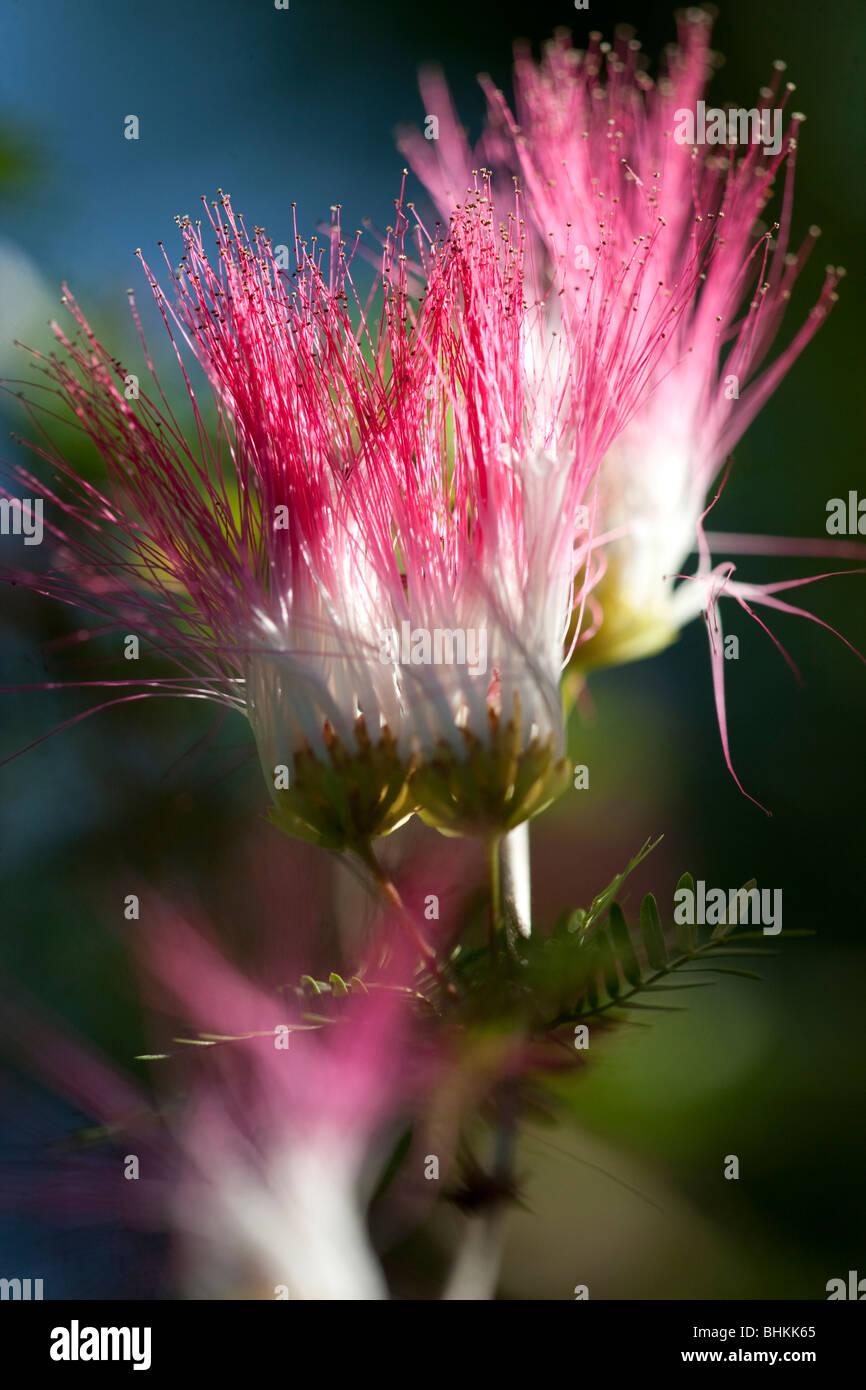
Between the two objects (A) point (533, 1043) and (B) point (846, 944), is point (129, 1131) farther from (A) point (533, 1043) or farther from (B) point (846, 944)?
(B) point (846, 944)

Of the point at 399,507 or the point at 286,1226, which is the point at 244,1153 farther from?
the point at 399,507

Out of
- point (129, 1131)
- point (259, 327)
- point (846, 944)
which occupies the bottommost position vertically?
point (129, 1131)

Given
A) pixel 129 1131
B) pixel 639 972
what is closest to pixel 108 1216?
pixel 129 1131

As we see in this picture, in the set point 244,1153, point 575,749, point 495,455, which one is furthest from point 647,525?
point 244,1153

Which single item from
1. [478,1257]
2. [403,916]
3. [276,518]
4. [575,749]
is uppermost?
[276,518]

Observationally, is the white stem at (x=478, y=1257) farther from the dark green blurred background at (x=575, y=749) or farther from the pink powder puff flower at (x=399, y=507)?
the pink powder puff flower at (x=399, y=507)
